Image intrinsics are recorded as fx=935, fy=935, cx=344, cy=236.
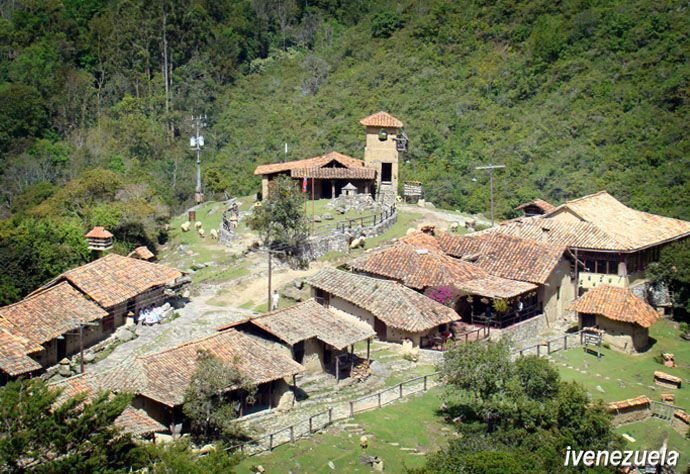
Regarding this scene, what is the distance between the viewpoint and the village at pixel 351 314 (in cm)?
3172

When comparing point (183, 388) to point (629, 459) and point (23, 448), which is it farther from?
point (629, 459)

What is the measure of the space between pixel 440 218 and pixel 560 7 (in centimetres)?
3123

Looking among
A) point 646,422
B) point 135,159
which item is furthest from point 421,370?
point 135,159

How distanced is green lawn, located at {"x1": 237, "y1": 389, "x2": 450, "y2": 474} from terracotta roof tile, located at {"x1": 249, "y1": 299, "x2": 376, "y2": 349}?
149 inches

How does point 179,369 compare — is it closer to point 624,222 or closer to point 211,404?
point 211,404

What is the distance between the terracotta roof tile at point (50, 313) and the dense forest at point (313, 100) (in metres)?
3.57

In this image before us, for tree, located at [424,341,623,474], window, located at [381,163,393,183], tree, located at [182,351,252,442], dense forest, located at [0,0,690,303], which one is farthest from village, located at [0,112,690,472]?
dense forest, located at [0,0,690,303]

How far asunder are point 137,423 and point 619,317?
2138 cm

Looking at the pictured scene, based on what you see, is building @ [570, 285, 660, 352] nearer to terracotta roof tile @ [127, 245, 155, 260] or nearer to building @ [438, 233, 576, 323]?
building @ [438, 233, 576, 323]

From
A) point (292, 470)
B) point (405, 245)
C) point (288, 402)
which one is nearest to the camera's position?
point (292, 470)

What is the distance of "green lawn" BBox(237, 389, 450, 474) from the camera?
2778 cm

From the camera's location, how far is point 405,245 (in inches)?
1754

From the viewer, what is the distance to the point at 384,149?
56719mm

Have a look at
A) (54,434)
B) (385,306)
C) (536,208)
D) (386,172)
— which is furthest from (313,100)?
(54,434)
